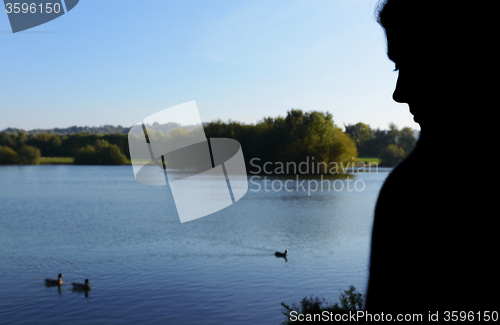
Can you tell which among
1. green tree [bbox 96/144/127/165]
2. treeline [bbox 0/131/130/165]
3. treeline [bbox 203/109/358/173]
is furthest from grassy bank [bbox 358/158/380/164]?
green tree [bbox 96/144/127/165]

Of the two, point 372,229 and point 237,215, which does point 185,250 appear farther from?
point 372,229

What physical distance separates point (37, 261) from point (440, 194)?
2221 cm

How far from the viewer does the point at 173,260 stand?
19141mm

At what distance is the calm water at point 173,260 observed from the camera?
43.2ft

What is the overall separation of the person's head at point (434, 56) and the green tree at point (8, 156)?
12491 centimetres

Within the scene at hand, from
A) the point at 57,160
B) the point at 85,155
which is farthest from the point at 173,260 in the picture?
the point at 57,160

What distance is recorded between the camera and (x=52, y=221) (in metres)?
30.0

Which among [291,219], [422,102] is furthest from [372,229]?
[291,219]

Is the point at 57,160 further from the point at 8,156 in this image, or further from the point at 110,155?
the point at 110,155

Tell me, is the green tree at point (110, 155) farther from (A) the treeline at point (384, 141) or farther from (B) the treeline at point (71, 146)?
(A) the treeline at point (384, 141)

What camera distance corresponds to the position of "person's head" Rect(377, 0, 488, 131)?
57 centimetres

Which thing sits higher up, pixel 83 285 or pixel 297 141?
pixel 297 141

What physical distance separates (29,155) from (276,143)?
72.9m

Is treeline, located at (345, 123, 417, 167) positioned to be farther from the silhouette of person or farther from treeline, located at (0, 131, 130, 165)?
the silhouette of person
